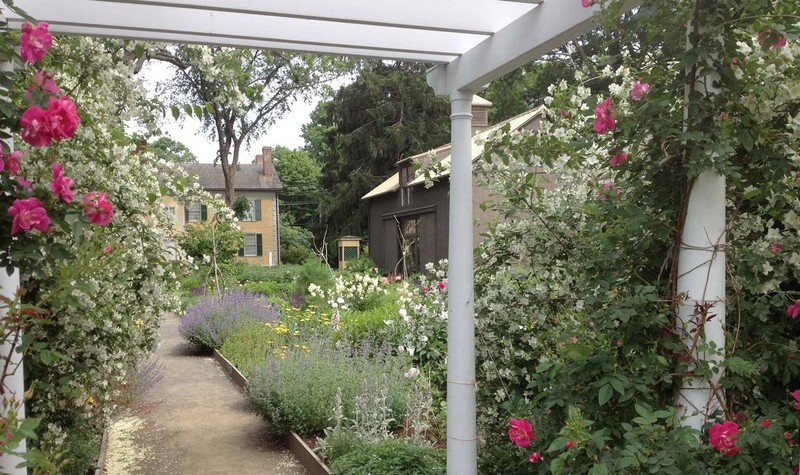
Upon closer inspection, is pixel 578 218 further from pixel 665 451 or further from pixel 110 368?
pixel 110 368

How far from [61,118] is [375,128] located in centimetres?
2635

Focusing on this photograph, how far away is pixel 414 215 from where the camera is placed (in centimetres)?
1748

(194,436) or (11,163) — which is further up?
(11,163)

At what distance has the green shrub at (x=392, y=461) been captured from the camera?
3.58 meters

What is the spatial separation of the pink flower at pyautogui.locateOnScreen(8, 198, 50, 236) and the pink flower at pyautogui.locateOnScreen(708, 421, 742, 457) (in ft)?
6.81

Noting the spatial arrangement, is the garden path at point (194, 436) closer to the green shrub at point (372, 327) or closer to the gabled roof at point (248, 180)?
the green shrub at point (372, 327)

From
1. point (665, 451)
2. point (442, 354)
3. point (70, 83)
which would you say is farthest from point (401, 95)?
point (665, 451)

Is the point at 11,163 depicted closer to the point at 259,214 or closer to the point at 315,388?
the point at 315,388

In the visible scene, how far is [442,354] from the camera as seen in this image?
6.07 meters

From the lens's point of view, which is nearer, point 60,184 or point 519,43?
point 60,184

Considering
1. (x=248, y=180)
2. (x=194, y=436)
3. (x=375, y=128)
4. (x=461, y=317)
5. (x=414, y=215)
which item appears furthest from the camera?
(x=248, y=180)

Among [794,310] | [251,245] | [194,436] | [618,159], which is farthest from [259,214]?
[794,310]

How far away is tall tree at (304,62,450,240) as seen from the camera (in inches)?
1077


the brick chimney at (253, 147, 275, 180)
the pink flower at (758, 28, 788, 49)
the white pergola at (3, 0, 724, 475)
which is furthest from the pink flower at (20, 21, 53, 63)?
the brick chimney at (253, 147, 275, 180)
